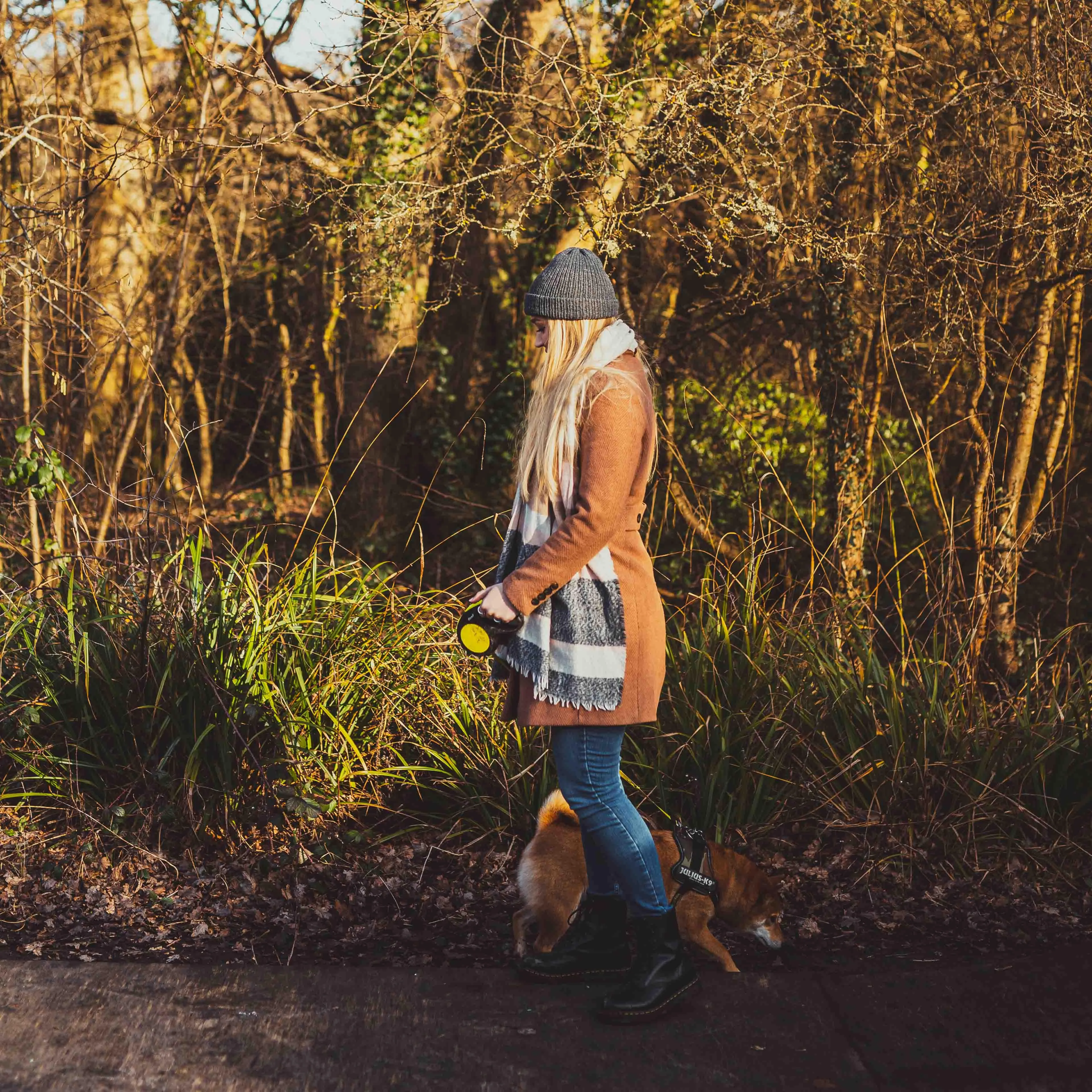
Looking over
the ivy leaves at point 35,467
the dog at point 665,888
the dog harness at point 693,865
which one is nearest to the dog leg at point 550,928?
the dog at point 665,888

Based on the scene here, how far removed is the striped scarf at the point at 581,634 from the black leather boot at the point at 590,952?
0.76 m

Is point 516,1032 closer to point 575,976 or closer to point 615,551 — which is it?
point 575,976

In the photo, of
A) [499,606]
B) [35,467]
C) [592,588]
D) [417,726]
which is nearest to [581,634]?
[592,588]

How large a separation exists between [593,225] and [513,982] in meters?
3.91

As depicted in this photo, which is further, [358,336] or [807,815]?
[358,336]

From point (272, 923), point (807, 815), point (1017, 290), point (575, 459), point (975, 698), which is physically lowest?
point (272, 923)

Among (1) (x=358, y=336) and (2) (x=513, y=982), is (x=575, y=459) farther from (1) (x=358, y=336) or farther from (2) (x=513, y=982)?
(1) (x=358, y=336)

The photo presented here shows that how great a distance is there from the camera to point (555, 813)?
3.42 meters

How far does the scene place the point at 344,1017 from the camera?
303cm

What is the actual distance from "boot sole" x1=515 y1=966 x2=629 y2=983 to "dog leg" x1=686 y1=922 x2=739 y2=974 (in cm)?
24

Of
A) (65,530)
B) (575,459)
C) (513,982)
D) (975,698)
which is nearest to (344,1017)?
(513,982)

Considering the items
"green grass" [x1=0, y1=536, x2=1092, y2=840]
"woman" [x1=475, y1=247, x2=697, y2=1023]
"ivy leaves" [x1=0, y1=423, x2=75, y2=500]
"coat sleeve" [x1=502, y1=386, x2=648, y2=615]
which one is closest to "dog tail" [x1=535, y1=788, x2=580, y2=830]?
"woman" [x1=475, y1=247, x2=697, y2=1023]

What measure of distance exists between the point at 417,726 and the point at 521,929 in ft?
4.01

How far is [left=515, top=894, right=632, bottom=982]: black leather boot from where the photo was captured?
3232 mm
